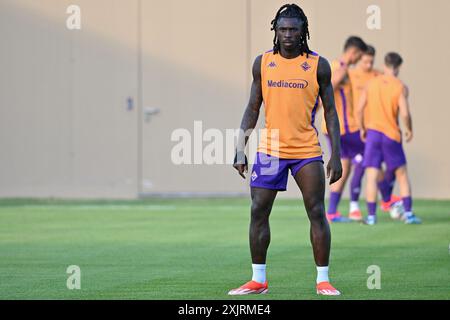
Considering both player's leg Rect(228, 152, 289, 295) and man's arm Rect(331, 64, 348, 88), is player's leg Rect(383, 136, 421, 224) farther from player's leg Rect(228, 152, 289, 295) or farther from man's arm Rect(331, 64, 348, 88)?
player's leg Rect(228, 152, 289, 295)

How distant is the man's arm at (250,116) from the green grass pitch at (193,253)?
1.02 m

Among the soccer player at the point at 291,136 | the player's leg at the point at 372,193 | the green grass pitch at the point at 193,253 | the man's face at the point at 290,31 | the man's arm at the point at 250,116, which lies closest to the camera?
the man's face at the point at 290,31

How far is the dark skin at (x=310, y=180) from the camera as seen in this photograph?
9.03m

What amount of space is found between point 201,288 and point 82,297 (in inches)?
41.3

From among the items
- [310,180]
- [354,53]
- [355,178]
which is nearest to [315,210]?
[310,180]

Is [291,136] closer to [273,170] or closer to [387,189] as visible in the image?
[273,170]

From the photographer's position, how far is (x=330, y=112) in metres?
9.17

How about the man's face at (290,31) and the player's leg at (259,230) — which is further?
the player's leg at (259,230)

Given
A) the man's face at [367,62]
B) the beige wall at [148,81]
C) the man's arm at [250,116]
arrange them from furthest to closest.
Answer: the beige wall at [148,81] → the man's face at [367,62] → the man's arm at [250,116]

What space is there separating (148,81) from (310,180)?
13.7m

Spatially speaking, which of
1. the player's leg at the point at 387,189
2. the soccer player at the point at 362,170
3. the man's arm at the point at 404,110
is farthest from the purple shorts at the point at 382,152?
the player's leg at the point at 387,189

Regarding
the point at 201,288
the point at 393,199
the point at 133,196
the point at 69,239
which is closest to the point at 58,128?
the point at 133,196

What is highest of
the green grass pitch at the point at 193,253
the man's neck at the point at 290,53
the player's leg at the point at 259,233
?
the man's neck at the point at 290,53

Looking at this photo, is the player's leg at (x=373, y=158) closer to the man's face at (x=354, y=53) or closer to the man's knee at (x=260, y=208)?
the man's face at (x=354, y=53)
